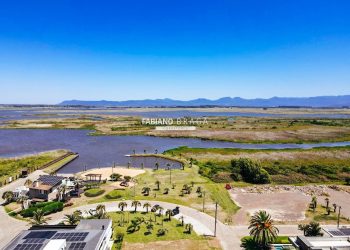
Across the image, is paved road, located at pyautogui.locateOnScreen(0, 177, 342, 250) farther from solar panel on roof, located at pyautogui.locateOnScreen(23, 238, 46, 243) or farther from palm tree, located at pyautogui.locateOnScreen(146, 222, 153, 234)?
solar panel on roof, located at pyautogui.locateOnScreen(23, 238, 46, 243)

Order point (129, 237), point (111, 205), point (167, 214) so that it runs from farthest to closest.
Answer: point (111, 205), point (167, 214), point (129, 237)

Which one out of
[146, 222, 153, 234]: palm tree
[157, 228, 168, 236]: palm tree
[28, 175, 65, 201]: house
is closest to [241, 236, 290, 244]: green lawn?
[157, 228, 168, 236]: palm tree

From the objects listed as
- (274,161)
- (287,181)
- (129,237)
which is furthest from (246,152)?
(129,237)

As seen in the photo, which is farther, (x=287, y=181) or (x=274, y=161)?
(x=274, y=161)

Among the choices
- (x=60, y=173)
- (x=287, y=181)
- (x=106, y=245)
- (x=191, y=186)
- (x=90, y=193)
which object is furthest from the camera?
(x=60, y=173)

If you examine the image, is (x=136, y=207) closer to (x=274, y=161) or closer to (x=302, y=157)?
(x=274, y=161)

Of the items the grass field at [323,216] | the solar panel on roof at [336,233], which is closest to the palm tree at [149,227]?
the solar panel on roof at [336,233]
